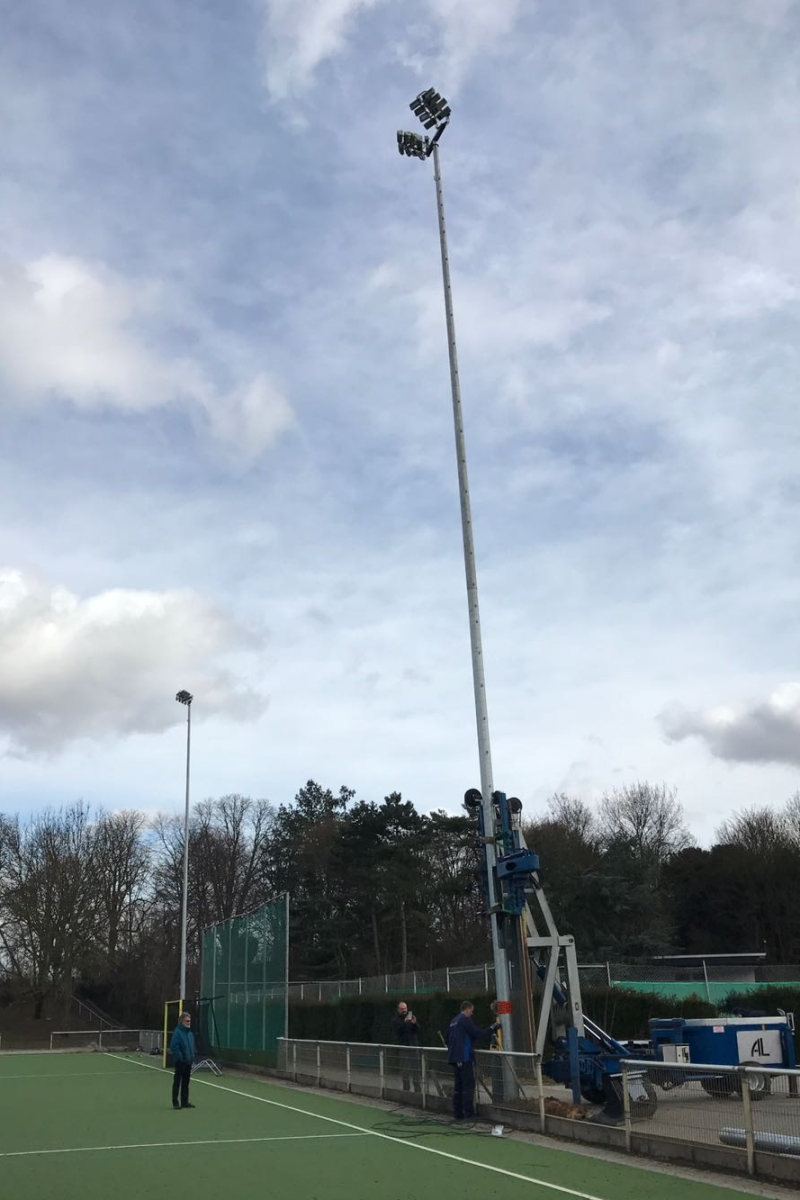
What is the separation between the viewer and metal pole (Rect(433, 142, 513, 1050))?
15.9 m

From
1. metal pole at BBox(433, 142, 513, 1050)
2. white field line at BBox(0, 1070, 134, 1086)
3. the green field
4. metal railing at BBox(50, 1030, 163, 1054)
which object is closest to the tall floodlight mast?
metal pole at BBox(433, 142, 513, 1050)

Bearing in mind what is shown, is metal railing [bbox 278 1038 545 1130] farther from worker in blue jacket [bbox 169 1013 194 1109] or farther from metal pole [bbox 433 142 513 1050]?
worker in blue jacket [bbox 169 1013 194 1109]

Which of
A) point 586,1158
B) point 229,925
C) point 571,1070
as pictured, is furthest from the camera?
point 229,925

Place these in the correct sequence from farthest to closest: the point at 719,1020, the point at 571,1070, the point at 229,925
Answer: the point at 229,925, the point at 719,1020, the point at 571,1070

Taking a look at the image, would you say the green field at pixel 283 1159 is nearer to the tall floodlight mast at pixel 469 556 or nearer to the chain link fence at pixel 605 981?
the tall floodlight mast at pixel 469 556

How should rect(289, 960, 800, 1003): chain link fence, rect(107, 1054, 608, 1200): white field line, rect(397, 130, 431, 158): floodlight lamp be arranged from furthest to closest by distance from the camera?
rect(289, 960, 800, 1003): chain link fence, rect(397, 130, 431, 158): floodlight lamp, rect(107, 1054, 608, 1200): white field line

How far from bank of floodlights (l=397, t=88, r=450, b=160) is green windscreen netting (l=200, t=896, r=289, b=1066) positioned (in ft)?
56.2

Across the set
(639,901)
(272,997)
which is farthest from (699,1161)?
(639,901)

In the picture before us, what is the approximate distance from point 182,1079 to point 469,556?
999cm

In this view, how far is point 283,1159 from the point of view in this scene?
12289 millimetres

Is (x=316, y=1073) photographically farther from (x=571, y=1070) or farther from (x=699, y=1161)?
(x=699, y=1161)

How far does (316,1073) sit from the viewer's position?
22438 mm

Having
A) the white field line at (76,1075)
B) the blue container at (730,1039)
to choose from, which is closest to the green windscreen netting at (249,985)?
the white field line at (76,1075)

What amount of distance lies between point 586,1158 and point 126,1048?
124ft
